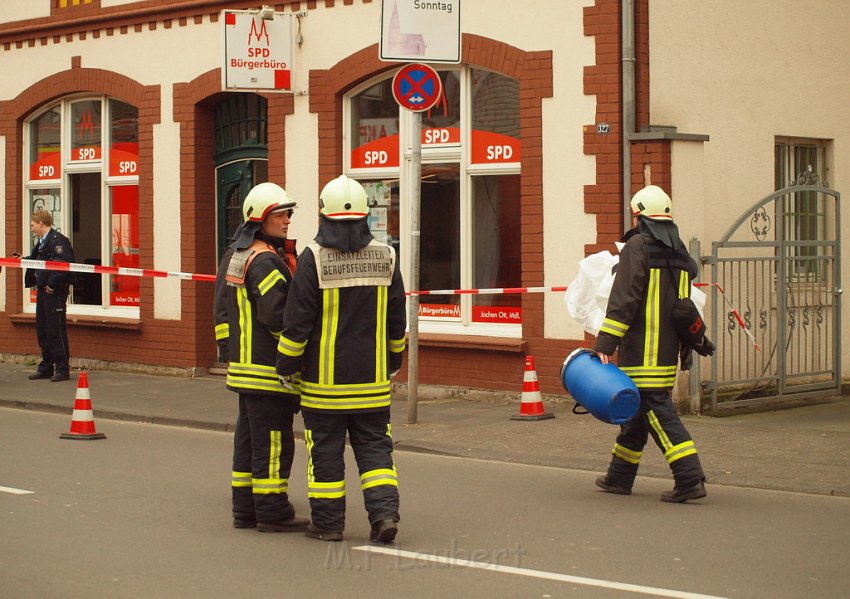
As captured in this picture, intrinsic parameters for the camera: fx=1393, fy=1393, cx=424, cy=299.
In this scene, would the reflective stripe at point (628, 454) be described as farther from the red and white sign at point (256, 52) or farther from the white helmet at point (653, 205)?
the red and white sign at point (256, 52)

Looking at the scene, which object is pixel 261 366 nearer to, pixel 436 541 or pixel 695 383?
pixel 436 541

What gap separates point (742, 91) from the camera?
554 inches

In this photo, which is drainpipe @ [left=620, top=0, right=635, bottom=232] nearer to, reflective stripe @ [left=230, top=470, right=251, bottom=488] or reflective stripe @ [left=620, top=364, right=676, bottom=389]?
reflective stripe @ [left=620, top=364, right=676, bottom=389]

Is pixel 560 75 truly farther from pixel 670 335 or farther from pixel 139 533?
pixel 139 533

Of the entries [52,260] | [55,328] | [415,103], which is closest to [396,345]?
[415,103]

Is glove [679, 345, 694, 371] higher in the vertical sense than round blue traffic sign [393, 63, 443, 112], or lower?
lower

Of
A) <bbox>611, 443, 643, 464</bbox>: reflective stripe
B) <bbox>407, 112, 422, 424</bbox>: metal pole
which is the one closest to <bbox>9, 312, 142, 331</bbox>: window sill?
<bbox>407, 112, 422, 424</bbox>: metal pole

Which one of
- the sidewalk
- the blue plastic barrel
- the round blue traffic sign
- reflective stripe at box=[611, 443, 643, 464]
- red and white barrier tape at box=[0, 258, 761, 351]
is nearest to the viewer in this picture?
the blue plastic barrel

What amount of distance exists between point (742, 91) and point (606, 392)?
659 cm

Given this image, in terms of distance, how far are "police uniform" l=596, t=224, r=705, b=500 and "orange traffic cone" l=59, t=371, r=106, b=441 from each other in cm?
499

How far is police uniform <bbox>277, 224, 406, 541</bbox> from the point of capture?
7359 millimetres

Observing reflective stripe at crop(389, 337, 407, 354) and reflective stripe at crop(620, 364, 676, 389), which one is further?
reflective stripe at crop(620, 364, 676, 389)

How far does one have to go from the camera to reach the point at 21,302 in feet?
64.0

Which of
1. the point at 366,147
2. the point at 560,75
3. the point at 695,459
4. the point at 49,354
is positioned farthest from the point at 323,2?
the point at 695,459
